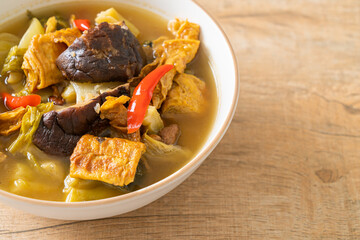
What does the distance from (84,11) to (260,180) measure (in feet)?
6.01

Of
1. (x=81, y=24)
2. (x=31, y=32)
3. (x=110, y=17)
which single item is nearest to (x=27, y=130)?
(x=31, y=32)

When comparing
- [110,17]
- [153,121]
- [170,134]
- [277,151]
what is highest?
[110,17]

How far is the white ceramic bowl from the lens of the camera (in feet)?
6.17

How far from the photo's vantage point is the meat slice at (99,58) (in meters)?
2.42

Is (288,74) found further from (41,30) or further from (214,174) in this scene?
(41,30)

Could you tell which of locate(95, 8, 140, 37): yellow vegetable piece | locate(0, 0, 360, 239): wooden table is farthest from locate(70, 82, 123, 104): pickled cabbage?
locate(0, 0, 360, 239): wooden table

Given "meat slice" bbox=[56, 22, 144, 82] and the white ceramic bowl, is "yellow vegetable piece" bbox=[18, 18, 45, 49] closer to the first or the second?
the white ceramic bowl

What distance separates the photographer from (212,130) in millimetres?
2562

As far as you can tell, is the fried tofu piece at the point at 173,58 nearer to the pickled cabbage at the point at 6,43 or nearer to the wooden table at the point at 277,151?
the wooden table at the point at 277,151

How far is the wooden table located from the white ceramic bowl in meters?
0.32

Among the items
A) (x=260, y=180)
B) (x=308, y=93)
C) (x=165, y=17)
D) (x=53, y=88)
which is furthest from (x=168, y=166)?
(x=308, y=93)

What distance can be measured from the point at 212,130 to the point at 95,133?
734mm

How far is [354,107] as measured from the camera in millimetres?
3193

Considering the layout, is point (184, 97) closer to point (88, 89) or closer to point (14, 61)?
point (88, 89)
